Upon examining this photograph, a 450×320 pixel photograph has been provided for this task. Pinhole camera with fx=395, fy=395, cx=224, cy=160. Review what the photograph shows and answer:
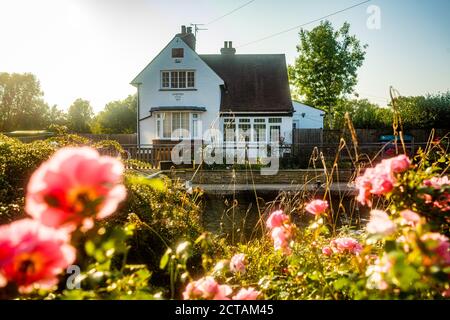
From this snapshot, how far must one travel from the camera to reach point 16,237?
101 cm

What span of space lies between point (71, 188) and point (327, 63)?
3627 cm

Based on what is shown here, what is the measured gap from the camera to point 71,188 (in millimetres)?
1036

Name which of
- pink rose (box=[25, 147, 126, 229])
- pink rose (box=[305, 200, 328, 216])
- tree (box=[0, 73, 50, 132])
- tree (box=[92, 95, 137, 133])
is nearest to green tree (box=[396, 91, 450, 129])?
pink rose (box=[305, 200, 328, 216])

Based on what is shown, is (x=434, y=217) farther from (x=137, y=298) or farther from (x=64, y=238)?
(x=64, y=238)

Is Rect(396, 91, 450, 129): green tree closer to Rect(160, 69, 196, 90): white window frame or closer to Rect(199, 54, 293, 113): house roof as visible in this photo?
Rect(199, 54, 293, 113): house roof

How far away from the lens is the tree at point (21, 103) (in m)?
60.8

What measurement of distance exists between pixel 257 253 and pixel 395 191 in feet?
8.40

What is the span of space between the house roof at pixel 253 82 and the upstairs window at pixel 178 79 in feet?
7.32

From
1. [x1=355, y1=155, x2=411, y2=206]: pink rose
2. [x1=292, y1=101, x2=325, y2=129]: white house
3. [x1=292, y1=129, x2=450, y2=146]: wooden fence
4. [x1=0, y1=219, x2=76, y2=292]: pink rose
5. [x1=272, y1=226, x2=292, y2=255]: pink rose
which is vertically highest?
[x1=292, y1=101, x2=325, y2=129]: white house

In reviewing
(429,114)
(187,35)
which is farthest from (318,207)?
(429,114)

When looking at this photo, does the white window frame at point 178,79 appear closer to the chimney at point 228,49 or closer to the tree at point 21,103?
the chimney at point 228,49

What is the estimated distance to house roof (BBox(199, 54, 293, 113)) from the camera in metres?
23.7

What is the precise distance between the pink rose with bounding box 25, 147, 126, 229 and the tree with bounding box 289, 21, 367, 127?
3548cm
